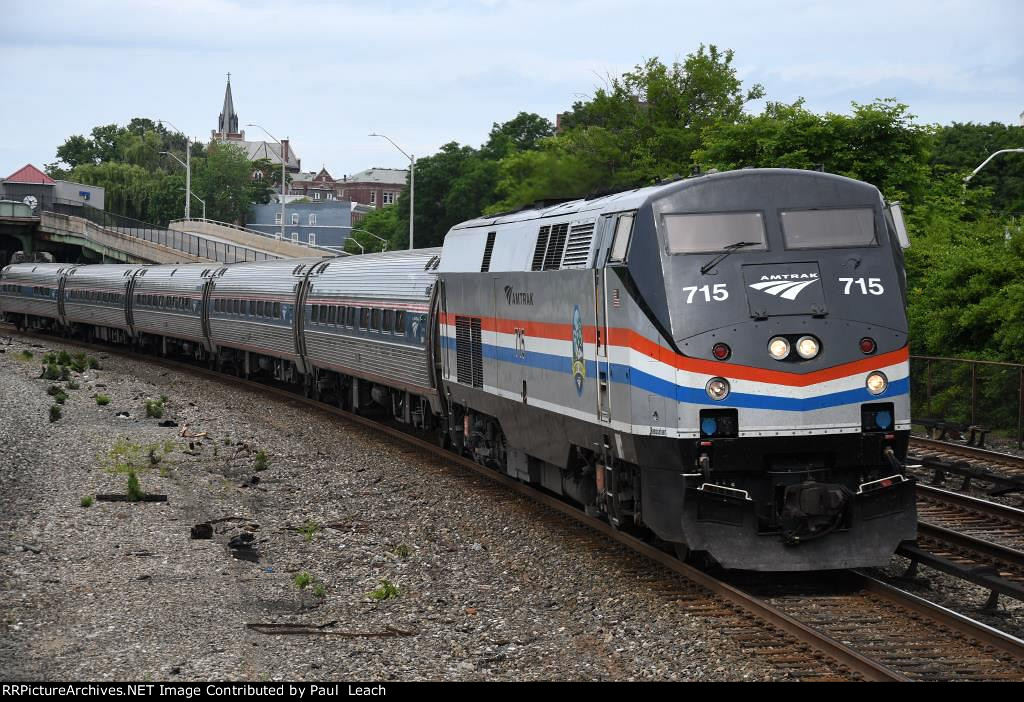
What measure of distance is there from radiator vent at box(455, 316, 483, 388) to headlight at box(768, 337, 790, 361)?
21.8 feet

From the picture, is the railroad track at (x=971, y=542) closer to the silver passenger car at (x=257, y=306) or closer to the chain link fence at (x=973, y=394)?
the chain link fence at (x=973, y=394)

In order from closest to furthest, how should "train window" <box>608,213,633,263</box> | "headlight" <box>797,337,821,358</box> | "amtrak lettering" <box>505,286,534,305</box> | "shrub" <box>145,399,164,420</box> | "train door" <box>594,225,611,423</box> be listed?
"headlight" <box>797,337,821,358</box>, "train window" <box>608,213,633,263</box>, "train door" <box>594,225,611,423</box>, "amtrak lettering" <box>505,286,534,305</box>, "shrub" <box>145,399,164,420</box>

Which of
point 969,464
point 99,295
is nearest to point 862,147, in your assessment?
point 969,464

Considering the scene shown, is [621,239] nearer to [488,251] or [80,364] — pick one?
[488,251]

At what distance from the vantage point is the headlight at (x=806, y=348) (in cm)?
1113

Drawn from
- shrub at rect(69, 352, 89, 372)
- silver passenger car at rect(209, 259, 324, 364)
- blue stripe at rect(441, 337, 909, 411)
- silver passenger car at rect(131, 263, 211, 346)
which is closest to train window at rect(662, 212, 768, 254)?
blue stripe at rect(441, 337, 909, 411)

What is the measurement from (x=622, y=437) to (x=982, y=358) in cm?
1650

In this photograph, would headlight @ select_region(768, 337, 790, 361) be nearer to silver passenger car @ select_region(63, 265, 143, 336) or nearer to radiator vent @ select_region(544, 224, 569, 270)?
radiator vent @ select_region(544, 224, 569, 270)

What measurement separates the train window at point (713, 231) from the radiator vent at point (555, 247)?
2135 mm

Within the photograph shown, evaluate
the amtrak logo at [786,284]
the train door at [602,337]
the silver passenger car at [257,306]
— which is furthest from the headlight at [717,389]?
the silver passenger car at [257,306]

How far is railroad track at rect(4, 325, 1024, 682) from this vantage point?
9.30 m

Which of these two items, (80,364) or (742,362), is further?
(80,364)

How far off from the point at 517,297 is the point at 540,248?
3.30 ft

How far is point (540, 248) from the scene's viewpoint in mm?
14273
